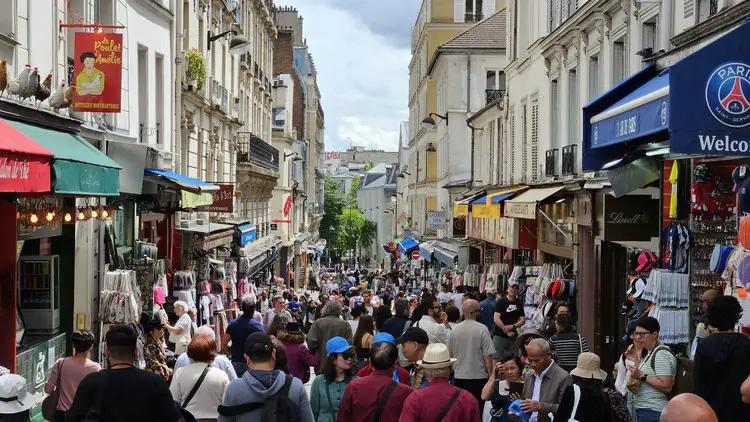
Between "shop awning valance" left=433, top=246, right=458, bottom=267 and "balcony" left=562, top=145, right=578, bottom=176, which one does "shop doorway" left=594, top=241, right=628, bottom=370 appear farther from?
"shop awning valance" left=433, top=246, right=458, bottom=267

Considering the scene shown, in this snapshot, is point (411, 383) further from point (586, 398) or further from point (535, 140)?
point (535, 140)

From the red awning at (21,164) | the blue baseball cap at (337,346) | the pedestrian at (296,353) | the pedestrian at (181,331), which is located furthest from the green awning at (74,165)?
the blue baseball cap at (337,346)

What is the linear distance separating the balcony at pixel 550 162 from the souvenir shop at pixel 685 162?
24.0 feet

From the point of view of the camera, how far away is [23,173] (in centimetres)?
963

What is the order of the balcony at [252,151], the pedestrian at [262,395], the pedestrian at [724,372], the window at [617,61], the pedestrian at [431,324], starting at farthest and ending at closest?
the balcony at [252,151] → the window at [617,61] → the pedestrian at [431,324] → the pedestrian at [262,395] → the pedestrian at [724,372]

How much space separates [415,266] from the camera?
50062 mm

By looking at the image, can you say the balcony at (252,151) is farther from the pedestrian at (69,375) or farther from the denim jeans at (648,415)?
the denim jeans at (648,415)

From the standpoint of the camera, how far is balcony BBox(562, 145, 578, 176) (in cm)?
1967

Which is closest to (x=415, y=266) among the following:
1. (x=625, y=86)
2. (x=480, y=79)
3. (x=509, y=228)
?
(x=480, y=79)

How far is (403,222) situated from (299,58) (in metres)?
20.1

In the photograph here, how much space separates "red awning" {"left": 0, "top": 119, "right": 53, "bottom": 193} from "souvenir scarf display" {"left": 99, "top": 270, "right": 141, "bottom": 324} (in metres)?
4.95

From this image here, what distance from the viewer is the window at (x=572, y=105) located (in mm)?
20188

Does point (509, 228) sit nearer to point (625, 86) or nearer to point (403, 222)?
point (625, 86)

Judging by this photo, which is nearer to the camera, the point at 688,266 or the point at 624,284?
the point at 688,266
